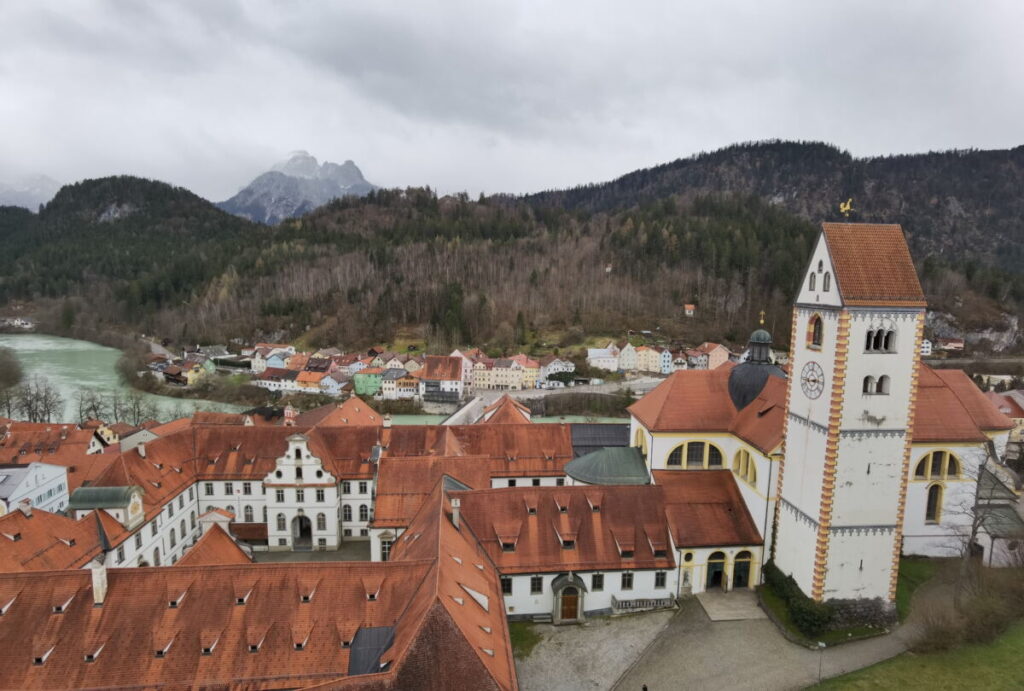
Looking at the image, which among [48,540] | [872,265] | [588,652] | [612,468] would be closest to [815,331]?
[872,265]

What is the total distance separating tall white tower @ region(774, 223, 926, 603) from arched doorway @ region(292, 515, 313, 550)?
2614 cm

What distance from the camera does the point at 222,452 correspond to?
36281 millimetres

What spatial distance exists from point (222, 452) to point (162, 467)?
11.4 feet

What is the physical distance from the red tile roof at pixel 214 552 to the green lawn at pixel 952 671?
2153 centimetres

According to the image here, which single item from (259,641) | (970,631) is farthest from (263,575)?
(970,631)

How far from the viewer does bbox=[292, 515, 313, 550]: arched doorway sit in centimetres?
3453

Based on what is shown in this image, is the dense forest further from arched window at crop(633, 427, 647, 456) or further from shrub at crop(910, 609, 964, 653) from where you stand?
shrub at crop(910, 609, 964, 653)

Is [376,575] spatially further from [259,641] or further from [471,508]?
[471,508]

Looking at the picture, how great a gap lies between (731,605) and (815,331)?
1209 cm

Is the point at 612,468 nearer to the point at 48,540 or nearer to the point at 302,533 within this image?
the point at 302,533

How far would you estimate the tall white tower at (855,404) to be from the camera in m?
21.7

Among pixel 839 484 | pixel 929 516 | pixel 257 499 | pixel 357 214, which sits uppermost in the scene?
pixel 357 214

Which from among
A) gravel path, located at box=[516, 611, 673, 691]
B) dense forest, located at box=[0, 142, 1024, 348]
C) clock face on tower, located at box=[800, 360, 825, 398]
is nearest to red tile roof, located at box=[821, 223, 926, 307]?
clock face on tower, located at box=[800, 360, 825, 398]

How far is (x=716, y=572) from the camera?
26.6m
